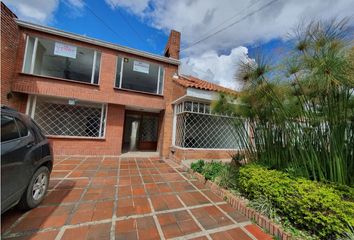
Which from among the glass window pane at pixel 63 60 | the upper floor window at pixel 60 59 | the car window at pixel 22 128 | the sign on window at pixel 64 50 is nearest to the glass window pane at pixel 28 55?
the upper floor window at pixel 60 59

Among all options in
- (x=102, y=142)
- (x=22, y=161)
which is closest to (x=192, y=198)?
(x=22, y=161)

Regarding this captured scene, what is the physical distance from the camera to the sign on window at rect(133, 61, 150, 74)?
8469 millimetres

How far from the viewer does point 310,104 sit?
3.04m

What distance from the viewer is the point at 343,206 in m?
2.12

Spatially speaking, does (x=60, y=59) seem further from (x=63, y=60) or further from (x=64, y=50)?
(x=64, y=50)

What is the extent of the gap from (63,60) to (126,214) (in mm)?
9197

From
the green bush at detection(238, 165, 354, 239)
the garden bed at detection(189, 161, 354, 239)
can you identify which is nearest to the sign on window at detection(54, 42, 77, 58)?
the garden bed at detection(189, 161, 354, 239)

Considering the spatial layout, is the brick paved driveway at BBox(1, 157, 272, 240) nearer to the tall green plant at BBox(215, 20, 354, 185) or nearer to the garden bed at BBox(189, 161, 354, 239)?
the garden bed at BBox(189, 161, 354, 239)

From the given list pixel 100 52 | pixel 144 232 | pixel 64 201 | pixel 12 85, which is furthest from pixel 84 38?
pixel 144 232

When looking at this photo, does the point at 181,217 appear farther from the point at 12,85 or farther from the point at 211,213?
the point at 12,85

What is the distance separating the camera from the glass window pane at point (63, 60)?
7.43 m

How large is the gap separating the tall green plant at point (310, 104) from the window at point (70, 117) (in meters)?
7.09

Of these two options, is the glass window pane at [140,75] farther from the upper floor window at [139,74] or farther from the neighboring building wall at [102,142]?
the neighboring building wall at [102,142]

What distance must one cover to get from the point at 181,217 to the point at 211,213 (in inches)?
25.0
